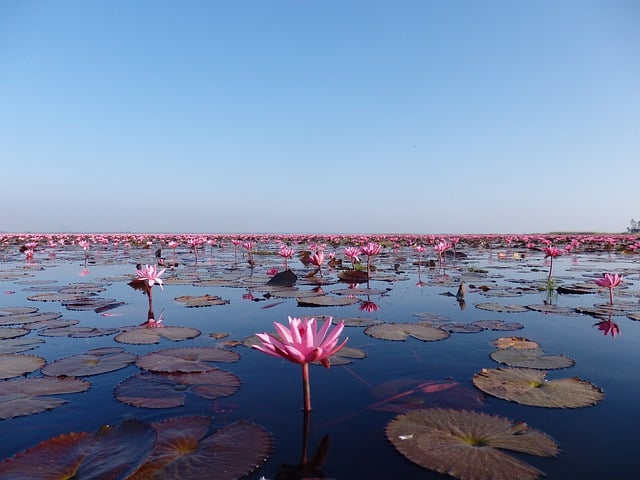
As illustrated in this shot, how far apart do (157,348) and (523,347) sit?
2.95m

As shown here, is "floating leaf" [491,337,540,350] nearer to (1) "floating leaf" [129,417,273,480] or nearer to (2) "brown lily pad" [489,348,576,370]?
(2) "brown lily pad" [489,348,576,370]

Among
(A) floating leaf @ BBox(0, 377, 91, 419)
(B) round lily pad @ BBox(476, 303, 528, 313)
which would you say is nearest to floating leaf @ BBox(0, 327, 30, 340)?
(A) floating leaf @ BBox(0, 377, 91, 419)

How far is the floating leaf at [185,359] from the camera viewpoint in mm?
2576

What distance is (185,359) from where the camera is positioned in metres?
2.78

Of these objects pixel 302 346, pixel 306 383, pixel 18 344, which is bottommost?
pixel 18 344

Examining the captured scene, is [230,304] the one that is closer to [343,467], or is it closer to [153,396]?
[153,396]

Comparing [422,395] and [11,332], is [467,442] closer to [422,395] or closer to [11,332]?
[422,395]

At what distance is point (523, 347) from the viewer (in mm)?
3148

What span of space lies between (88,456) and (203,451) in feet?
1.40

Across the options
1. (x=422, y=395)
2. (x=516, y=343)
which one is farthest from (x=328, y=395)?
(x=516, y=343)

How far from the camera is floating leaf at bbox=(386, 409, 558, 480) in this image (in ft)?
4.92

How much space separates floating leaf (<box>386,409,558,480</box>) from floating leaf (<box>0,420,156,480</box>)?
1.04 meters

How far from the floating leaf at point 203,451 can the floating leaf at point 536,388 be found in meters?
1.37

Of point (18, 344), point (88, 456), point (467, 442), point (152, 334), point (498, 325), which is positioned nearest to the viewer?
point (88, 456)
